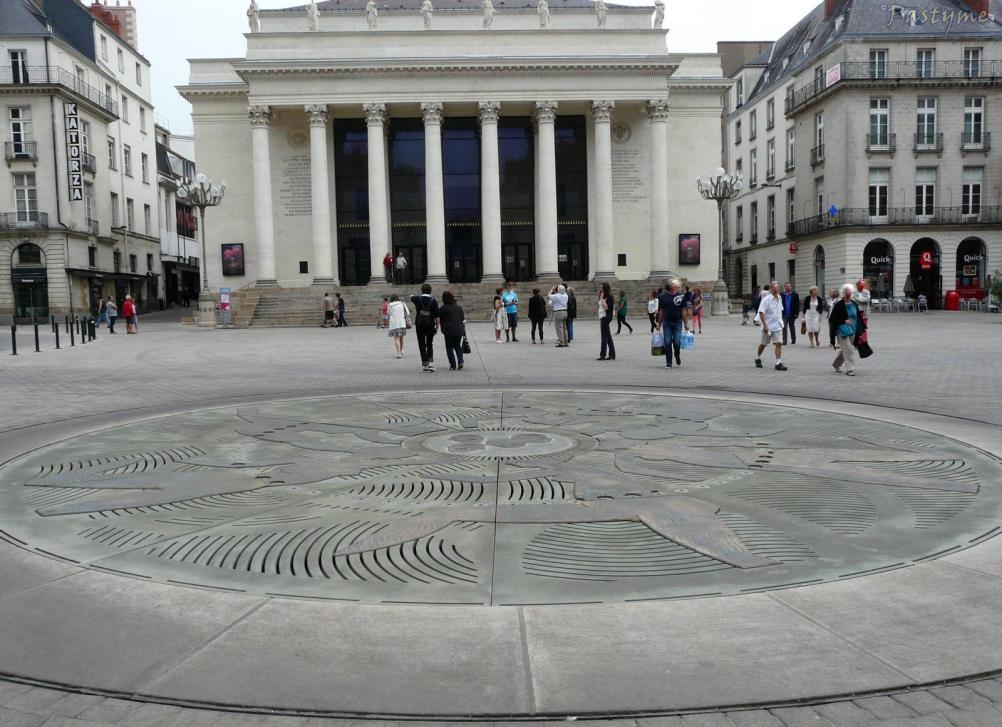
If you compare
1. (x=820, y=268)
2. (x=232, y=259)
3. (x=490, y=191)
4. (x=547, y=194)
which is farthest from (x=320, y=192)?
(x=820, y=268)

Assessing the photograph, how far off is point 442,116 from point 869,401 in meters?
38.9

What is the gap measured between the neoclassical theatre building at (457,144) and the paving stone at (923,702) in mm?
41372

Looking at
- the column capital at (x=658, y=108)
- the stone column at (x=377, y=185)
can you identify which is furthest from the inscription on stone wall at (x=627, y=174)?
the stone column at (x=377, y=185)

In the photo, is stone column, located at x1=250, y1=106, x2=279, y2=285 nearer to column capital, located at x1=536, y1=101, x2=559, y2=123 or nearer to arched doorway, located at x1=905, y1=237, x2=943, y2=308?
column capital, located at x1=536, y1=101, x2=559, y2=123

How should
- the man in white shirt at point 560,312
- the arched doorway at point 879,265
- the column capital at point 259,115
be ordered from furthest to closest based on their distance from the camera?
the arched doorway at point 879,265 < the column capital at point 259,115 < the man in white shirt at point 560,312

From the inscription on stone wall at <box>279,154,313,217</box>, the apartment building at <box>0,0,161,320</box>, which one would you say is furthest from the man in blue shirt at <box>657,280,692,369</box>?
the apartment building at <box>0,0,161,320</box>

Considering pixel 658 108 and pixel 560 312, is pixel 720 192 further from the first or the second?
pixel 560 312

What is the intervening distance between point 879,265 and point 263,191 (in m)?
37.6

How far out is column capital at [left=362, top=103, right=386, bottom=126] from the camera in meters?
44.7

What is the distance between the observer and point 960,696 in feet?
10.4

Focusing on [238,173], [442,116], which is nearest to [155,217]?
[238,173]

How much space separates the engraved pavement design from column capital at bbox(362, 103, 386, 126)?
38.1m

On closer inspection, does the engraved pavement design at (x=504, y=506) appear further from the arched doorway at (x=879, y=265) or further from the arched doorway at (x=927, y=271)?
the arched doorway at (x=927, y=271)

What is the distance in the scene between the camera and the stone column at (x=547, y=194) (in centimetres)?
4528
